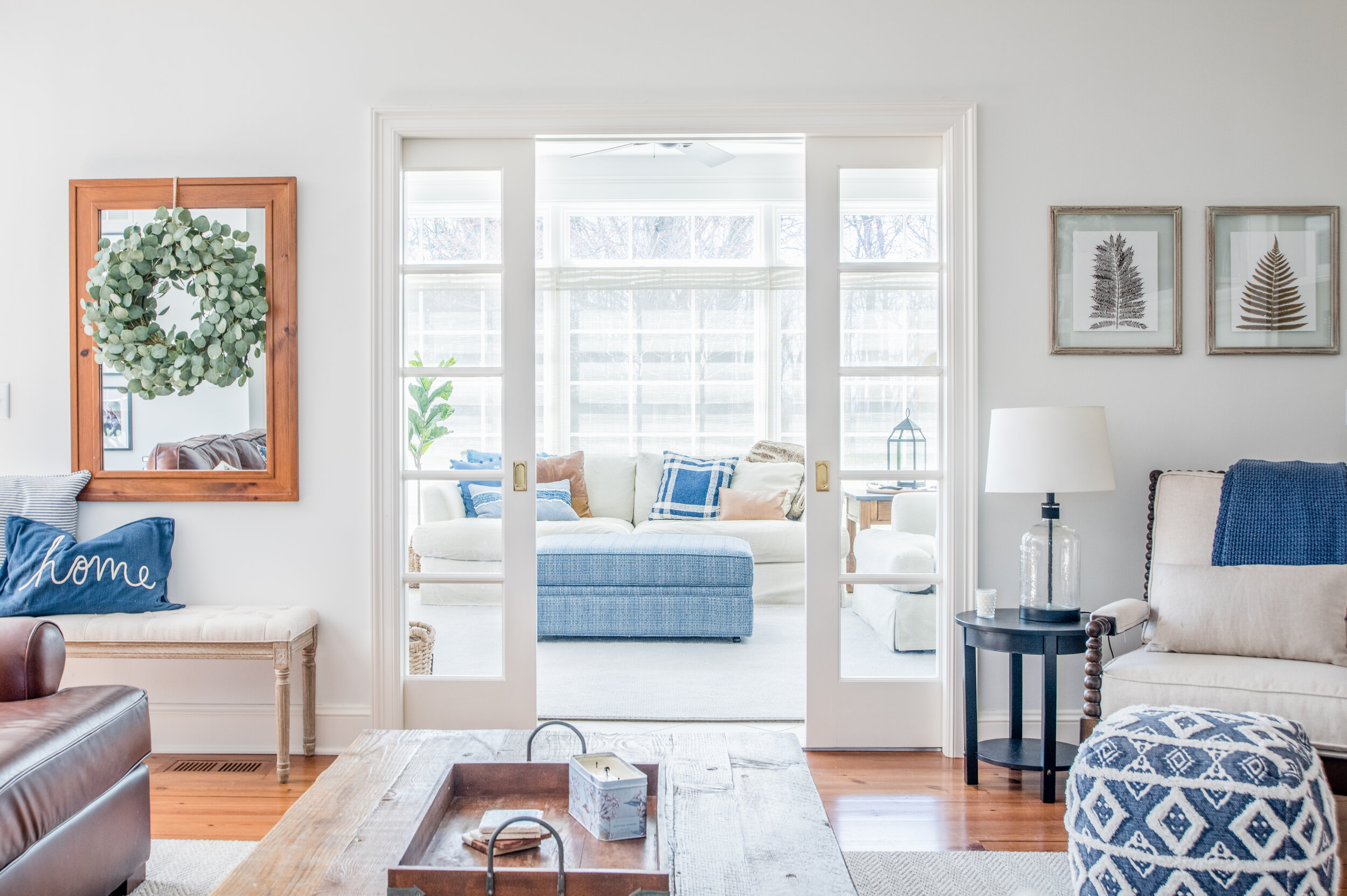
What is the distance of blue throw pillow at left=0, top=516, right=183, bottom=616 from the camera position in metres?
2.69

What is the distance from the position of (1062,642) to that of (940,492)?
66 centimetres

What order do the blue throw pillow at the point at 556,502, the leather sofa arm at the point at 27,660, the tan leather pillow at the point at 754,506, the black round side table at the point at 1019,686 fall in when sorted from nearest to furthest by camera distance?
1. the leather sofa arm at the point at 27,660
2. the black round side table at the point at 1019,686
3. the blue throw pillow at the point at 556,502
4. the tan leather pillow at the point at 754,506

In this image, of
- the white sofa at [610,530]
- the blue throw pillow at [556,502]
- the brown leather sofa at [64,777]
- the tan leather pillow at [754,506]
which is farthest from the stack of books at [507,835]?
the tan leather pillow at [754,506]

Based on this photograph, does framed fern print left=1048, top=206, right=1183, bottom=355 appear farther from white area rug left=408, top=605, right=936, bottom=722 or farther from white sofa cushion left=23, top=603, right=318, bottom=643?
white sofa cushion left=23, top=603, right=318, bottom=643

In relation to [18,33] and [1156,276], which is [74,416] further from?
[1156,276]

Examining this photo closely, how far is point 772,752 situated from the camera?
1.78 meters

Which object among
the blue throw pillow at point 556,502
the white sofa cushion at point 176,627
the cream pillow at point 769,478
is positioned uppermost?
the cream pillow at point 769,478

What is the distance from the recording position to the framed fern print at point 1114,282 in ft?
9.53

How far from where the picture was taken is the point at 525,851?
134cm

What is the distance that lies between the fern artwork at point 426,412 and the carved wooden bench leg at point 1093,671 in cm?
212

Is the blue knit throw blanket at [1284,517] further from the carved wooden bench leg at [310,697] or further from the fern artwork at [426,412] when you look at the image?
the carved wooden bench leg at [310,697]

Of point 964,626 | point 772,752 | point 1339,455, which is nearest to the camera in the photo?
point 772,752

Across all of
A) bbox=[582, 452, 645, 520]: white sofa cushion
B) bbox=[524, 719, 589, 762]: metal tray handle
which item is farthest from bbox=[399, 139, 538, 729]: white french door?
bbox=[582, 452, 645, 520]: white sofa cushion

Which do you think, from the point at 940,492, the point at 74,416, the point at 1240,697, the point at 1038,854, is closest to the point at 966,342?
the point at 940,492
